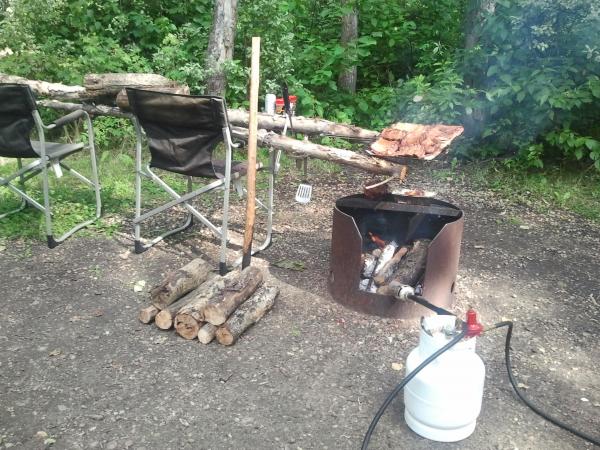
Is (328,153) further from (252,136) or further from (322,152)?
(252,136)

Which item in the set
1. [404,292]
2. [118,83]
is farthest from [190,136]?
[404,292]

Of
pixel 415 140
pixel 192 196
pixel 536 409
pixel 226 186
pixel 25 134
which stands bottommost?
pixel 536 409

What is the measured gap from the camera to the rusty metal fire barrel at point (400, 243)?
3.04m

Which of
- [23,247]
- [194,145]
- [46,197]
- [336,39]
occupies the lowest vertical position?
[23,247]

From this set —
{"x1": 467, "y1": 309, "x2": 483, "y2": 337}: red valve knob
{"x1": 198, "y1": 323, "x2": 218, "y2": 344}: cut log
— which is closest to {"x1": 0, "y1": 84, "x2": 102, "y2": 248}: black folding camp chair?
{"x1": 198, "y1": 323, "x2": 218, "y2": 344}: cut log

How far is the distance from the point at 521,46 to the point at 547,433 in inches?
170

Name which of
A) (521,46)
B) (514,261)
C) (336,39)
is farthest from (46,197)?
(336,39)

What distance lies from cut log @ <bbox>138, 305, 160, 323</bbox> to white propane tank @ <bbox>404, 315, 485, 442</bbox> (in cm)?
149

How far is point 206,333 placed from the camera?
113 inches

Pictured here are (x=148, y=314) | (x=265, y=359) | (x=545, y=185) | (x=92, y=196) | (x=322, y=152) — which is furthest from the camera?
(x=545, y=185)

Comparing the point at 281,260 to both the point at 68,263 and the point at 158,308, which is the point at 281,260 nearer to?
the point at 158,308

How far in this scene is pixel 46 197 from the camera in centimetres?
382

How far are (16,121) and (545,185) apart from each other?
186 inches

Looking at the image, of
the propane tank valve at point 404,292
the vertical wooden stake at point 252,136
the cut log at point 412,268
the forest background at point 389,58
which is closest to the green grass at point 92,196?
the forest background at point 389,58
